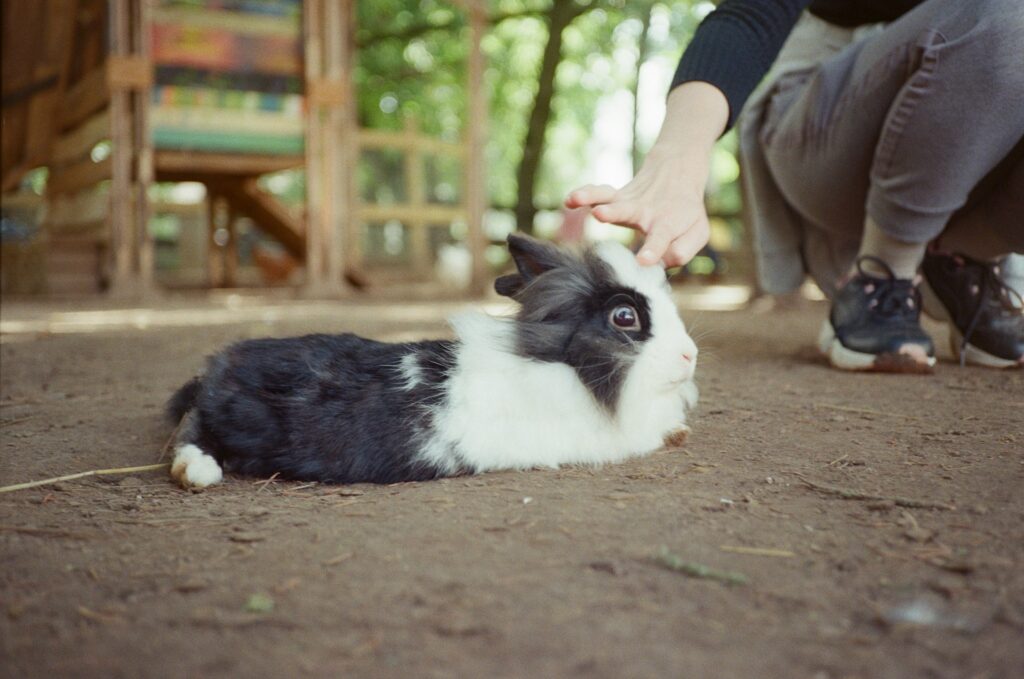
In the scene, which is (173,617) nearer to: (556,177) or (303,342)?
(303,342)

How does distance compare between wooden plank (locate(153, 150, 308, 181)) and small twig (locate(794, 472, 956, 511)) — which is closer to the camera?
small twig (locate(794, 472, 956, 511))

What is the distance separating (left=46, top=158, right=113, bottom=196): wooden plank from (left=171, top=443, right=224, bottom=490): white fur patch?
20.8 feet

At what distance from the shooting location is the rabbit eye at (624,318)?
2.10 m

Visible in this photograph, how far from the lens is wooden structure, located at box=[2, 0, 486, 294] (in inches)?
290

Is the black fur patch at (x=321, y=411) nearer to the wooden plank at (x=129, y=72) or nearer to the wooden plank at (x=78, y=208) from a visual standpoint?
the wooden plank at (x=129, y=72)

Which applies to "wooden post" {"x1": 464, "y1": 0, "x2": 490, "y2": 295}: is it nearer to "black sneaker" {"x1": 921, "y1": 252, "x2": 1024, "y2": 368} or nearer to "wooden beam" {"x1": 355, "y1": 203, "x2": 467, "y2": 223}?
"wooden beam" {"x1": 355, "y1": 203, "x2": 467, "y2": 223}

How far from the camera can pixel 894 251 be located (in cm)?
334

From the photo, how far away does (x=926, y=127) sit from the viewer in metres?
2.99

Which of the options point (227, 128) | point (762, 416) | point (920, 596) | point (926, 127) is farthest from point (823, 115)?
point (227, 128)

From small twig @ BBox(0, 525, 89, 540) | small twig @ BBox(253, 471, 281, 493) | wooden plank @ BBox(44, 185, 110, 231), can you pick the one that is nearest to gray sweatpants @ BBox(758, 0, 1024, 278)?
small twig @ BBox(253, 471, 281, 493)

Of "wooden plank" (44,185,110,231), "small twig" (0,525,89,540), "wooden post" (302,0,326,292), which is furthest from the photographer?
"wooden plank" (44,185,110,231)

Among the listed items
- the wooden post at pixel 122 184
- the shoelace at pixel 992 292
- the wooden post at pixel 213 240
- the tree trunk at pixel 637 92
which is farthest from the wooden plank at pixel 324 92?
the tree trunk at pixel 637 92

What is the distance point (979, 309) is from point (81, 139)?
819 cm

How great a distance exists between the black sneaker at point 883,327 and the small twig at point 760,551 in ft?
6.63
